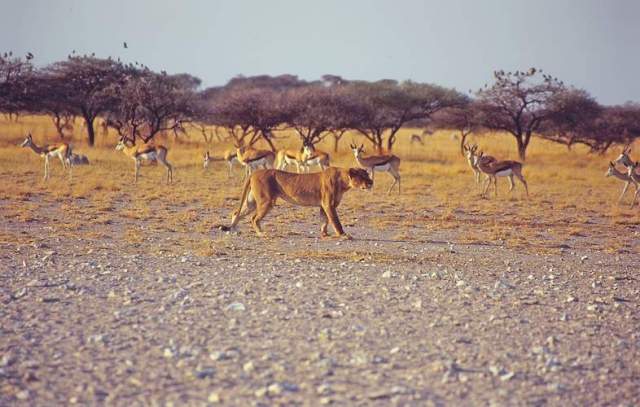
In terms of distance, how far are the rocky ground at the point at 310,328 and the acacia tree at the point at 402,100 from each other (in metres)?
28.3

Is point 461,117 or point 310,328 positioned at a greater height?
point 461,117

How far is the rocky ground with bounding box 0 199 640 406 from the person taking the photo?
15.6 ft

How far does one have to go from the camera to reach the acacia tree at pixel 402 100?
124 feet

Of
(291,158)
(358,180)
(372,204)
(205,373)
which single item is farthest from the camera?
(291,158)

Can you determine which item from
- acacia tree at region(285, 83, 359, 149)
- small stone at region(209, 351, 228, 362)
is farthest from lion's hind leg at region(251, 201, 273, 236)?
acacia tree at region(285, 83, 359, 149)

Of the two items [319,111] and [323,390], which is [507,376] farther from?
[319,111]

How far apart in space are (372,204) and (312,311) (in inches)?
419

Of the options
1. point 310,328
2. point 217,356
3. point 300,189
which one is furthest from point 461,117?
point 217,356

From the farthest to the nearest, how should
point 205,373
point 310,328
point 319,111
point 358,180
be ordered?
point 319,111
point 358,180
point 310,328
point 205,373

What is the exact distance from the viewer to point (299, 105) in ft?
111

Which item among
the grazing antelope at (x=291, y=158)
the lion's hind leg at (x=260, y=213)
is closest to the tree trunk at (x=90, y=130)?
the grazing antelope at (x=291, y=158)

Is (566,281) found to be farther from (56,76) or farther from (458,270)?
(56,76)

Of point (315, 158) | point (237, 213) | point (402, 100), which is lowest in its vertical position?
point (237, 213)

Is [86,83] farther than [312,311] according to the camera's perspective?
Yes
